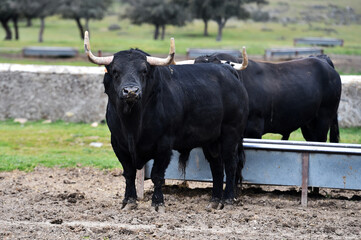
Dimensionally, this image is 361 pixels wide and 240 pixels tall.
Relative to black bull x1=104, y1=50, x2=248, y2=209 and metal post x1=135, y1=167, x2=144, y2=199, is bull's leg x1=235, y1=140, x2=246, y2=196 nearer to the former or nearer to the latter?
black bull x1=104, y1=50, x2=248, y2=209

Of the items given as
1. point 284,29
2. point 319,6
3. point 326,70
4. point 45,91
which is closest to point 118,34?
point 284,29

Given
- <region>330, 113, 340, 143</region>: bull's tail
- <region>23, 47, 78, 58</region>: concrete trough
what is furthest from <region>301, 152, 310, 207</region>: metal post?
<region>23, 47, 78, 58</region>: concrete trough

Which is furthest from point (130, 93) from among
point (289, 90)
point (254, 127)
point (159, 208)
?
point (289, 90)

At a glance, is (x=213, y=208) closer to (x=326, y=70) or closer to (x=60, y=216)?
(x=60, y=216)

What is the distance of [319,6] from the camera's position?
289 feet

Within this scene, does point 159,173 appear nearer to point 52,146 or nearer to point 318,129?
point 318,129

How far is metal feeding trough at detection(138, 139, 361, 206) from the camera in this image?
28.5 ft

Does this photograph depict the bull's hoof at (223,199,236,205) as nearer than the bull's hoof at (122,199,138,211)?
No

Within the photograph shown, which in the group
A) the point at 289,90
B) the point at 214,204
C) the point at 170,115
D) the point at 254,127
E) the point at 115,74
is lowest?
the point at 214,204

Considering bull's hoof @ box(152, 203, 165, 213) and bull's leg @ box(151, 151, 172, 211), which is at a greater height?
bull's leg @ box(151, 151, 172, 211)

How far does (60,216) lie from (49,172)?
11.3 feet

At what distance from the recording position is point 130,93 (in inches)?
276

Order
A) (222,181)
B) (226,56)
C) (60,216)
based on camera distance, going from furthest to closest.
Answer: (226,56) → (222,181) → (60,216)

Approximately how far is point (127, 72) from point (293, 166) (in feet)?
9.74
